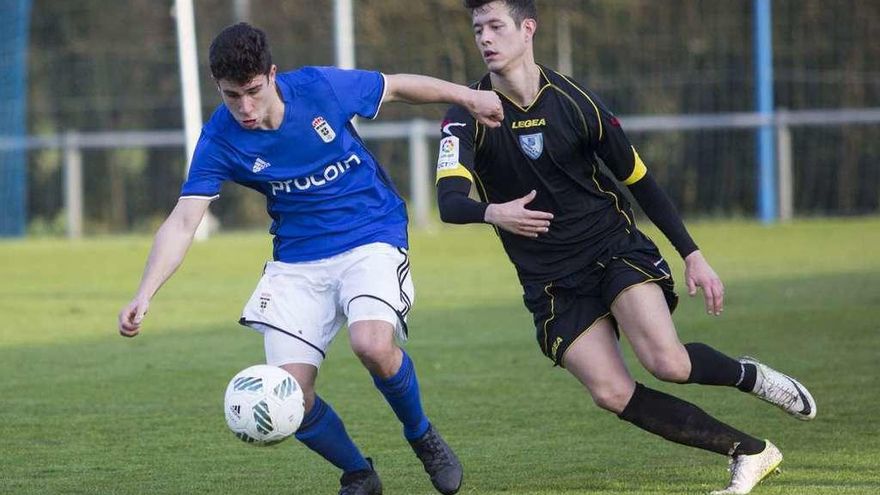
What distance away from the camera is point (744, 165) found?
23.4m

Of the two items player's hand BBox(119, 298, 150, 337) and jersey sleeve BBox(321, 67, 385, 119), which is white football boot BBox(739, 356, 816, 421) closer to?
jersey sleeve BBox(321, 67, 385, 119)

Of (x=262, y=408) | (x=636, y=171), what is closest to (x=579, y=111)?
(x=636, y=171)

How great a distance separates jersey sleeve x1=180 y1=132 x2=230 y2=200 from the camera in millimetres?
5840

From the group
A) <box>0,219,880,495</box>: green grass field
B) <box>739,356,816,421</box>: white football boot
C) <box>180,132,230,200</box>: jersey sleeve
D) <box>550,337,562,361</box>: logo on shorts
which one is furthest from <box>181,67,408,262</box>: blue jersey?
<box>739,356,816,421</box>: white football boot

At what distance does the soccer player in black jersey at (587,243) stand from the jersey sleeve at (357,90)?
0.29 m

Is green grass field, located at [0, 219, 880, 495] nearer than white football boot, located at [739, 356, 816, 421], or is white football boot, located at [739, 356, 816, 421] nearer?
white football boot, located at [739, 356, 816, 421]

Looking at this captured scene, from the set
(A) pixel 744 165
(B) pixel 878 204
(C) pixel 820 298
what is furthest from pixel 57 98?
(C) pixel 820 298

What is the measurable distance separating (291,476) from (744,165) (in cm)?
1777

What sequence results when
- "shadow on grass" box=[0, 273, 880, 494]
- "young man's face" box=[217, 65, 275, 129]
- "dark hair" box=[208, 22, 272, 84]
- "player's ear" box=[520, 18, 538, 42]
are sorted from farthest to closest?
"shadow on grass" box=[0, 273, 880, 494], "player's ear" box=[520, 18, 538, 42], "young man's face" box=[217, 65, 275, 129], "dark hair" box=[208, 22, 272, 84]

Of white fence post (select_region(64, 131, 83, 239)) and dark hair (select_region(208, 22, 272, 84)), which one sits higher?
dark hair (select_region(208, 22, 272, 84))

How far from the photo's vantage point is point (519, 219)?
18.0 ft

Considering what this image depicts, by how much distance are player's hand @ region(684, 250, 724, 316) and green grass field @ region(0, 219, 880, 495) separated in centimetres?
70

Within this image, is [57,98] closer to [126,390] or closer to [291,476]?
[126,390]

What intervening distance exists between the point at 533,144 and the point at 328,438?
137cm
